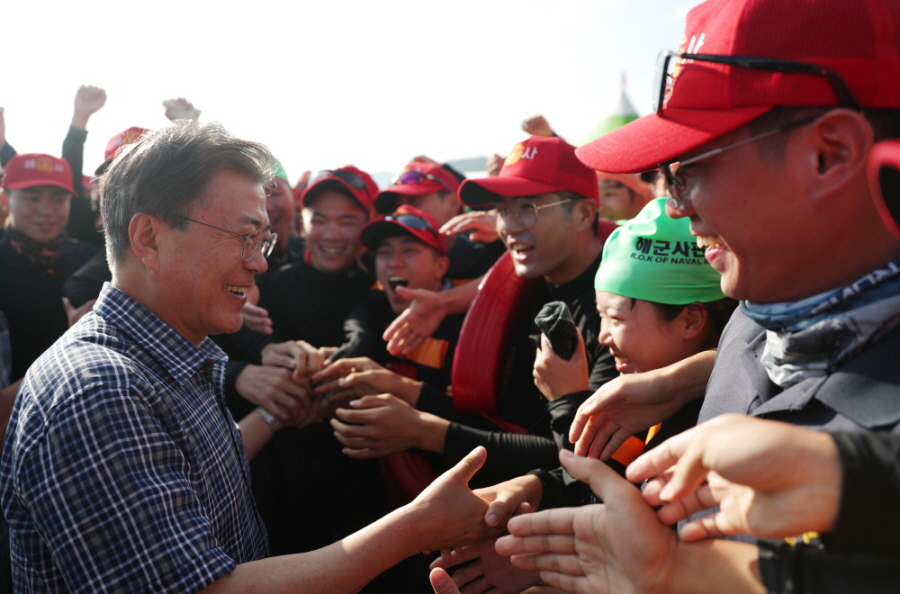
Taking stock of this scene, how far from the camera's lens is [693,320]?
7.60 ft

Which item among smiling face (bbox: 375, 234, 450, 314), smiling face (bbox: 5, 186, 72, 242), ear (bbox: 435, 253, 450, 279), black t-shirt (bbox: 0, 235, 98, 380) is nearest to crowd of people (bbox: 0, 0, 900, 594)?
smiling face (bbox: 375, 234, 450, 314)

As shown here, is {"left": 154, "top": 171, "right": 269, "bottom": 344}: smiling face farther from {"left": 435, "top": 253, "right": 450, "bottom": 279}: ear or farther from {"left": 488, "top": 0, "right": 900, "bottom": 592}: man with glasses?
{"left": 435, "top": 253, "right": 450, "bottom": 279}: ear

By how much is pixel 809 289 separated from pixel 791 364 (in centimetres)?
16

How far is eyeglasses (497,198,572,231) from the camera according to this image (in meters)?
3.56

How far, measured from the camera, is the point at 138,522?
1500 millimetres

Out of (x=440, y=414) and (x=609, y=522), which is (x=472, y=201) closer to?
(x=440, y=414)

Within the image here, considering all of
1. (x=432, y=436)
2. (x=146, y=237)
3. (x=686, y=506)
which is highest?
(x=146, y=237)

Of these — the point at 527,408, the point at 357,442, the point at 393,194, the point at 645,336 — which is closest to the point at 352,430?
the point at 357,442

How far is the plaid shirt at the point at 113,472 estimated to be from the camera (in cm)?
149

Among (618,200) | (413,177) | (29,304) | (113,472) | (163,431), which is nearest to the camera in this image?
(113,472)

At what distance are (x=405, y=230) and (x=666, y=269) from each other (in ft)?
7.22

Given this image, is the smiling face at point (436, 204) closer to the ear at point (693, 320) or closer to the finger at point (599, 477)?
the ear at point (693, 320)

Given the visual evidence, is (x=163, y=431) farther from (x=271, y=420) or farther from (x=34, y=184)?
(x=34, y=184)

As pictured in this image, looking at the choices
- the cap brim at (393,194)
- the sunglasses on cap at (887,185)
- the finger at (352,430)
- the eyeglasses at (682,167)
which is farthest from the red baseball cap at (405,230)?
the sunglasses on cap at (887,185)
